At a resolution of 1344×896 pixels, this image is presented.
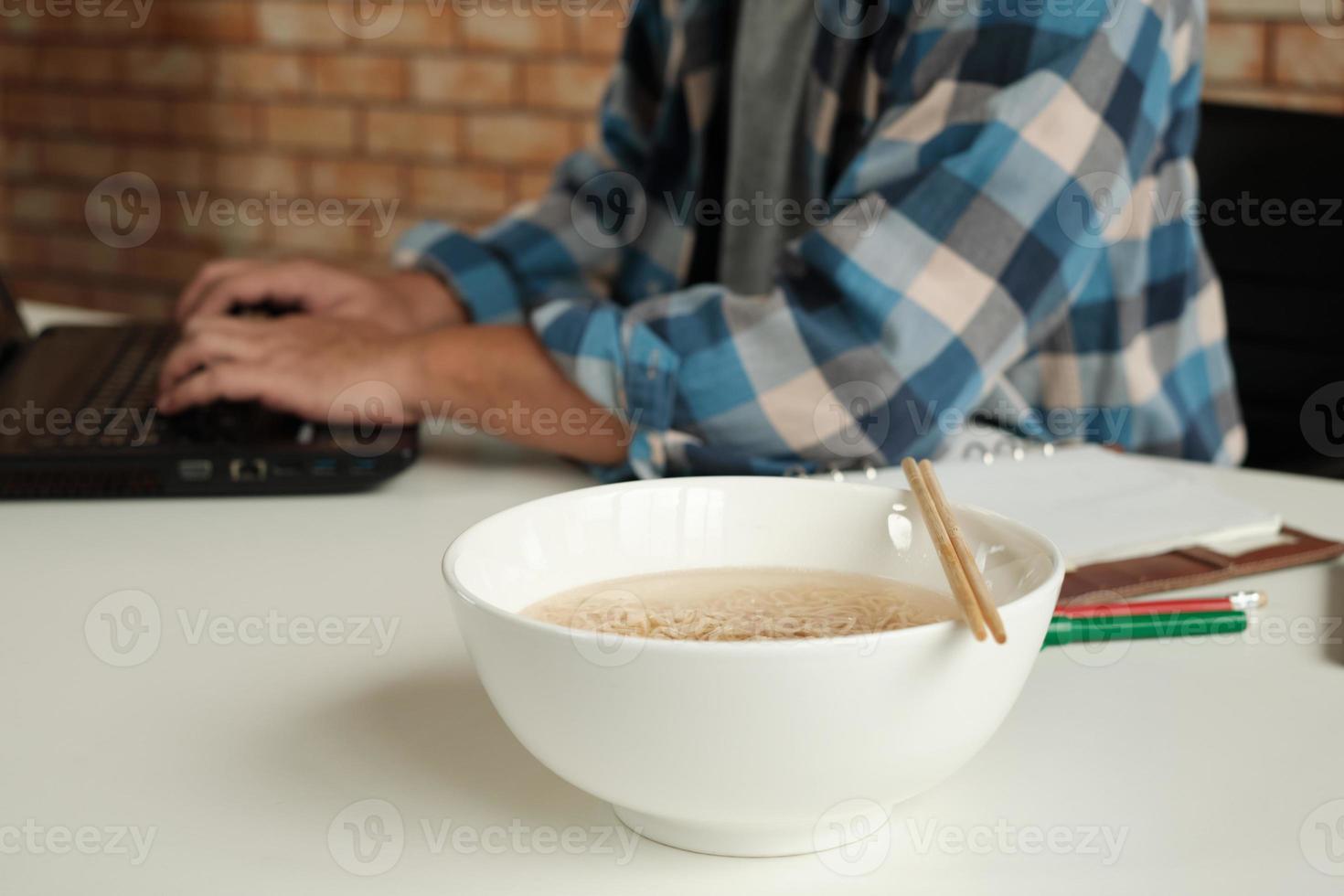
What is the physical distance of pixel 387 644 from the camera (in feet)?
1.92

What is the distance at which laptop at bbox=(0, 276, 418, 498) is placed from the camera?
2.60ft

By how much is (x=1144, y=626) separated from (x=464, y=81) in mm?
1936

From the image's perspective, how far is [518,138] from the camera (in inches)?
89.6

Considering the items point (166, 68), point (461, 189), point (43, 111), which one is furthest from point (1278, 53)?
point (43, 111)

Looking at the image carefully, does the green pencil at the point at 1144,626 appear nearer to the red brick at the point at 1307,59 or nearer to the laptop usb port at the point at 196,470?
the laptop usb port at the point at 196,470

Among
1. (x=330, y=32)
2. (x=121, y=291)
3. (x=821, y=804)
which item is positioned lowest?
(x=121, y=291)

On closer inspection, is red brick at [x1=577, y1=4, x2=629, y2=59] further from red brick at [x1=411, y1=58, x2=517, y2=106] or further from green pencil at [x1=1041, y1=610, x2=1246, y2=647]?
green pencil at [x1=1041, y1=610, x2=1246, y2=647]

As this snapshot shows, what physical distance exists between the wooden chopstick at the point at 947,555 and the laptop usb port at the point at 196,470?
467mm

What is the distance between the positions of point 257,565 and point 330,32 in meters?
1.94

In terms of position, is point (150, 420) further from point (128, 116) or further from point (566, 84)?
point (128, 116)

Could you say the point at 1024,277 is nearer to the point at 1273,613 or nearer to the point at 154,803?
the point at 1273,613

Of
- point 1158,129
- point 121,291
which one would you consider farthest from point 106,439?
point 121,291

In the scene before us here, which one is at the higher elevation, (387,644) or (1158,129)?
(1158,129)

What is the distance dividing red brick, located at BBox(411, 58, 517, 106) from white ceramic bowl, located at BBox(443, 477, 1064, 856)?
76.0 inches
